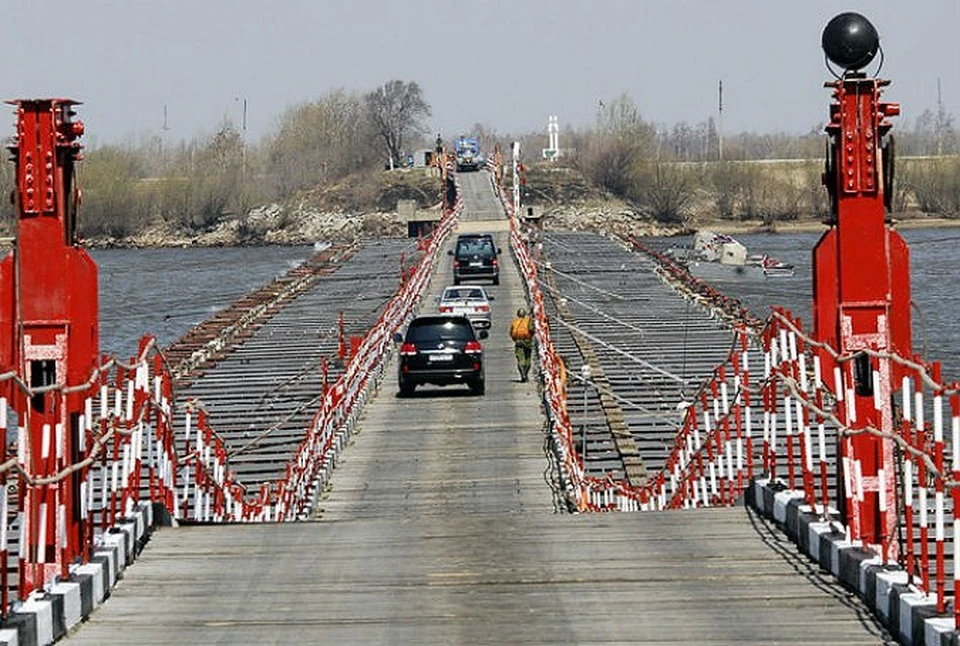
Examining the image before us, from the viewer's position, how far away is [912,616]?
31.3ft

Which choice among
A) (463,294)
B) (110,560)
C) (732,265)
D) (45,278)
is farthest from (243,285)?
(110,560)

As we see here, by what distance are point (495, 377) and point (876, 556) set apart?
100ft

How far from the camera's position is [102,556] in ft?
38.8

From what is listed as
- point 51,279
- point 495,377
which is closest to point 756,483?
point 51,279

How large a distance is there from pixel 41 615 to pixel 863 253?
22.8 feet

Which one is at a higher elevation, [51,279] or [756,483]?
[51,279]

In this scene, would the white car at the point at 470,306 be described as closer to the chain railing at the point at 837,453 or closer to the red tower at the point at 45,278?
the chain railing at the point at 837,453

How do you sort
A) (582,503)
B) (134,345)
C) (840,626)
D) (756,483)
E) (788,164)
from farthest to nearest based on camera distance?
(788,164) < (134,345) < (582,503) < (756,483) < (840,626)

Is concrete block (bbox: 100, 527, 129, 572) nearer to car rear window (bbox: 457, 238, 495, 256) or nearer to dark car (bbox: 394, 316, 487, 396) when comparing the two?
dark car (bbox: 394, 316, 487, 396)

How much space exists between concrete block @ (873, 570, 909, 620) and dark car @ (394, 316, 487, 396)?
27.2 m

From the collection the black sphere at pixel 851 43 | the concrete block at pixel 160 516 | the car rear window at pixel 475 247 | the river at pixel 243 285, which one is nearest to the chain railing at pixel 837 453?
the black sphere at pixel 851 43

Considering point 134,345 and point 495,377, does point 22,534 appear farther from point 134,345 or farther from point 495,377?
point 134,345

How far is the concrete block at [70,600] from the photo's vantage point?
10.5 meters

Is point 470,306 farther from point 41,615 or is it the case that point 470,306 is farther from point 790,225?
point 790,225
